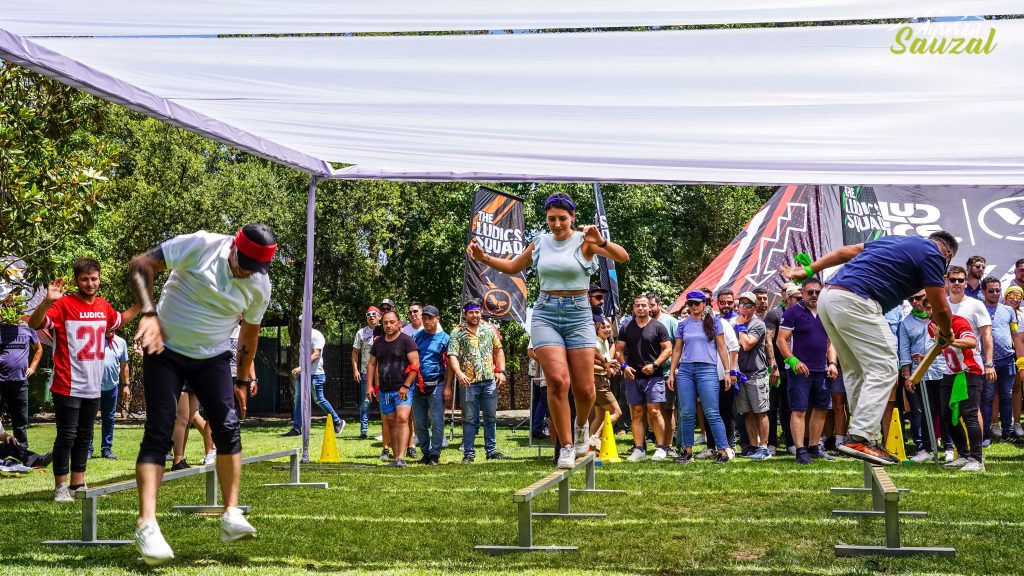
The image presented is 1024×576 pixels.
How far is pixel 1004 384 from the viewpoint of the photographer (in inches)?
525

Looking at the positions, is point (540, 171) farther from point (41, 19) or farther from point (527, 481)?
point (41, 19)

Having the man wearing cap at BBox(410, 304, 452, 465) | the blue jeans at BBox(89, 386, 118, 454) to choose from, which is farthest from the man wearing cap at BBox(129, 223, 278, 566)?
the blue jeans at BBox(89, 386, 118, 454)

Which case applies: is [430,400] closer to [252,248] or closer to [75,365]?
[75,365]

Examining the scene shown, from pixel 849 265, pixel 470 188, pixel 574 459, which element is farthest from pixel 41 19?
pixel 470 188

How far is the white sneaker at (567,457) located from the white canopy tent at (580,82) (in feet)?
8.45

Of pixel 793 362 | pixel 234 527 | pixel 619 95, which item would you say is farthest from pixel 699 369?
pixel 234 527

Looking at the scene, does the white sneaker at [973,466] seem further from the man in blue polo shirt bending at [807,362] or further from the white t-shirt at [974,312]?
the man in blue polo shirt bending at [807,362]

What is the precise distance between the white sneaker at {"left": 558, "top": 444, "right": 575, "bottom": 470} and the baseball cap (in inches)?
118

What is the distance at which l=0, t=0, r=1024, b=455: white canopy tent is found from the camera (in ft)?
20.2

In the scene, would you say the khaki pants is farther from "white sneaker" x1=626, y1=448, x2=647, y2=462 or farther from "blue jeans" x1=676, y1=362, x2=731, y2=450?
"white sneaker" x1=626, y1=448, x2=647, y2=462

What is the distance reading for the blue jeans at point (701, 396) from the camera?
1237 centimetres

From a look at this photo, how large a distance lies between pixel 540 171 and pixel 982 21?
4951 millimetres

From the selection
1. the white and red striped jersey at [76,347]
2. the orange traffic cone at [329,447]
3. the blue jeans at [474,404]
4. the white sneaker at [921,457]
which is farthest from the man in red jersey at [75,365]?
the white sneaker at [921,457]

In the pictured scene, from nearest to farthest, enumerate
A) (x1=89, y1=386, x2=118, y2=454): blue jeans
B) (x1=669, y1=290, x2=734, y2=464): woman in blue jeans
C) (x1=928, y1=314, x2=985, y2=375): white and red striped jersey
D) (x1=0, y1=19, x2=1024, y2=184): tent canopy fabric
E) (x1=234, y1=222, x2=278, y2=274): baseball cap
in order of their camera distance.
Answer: (x1=234, y1=222, x2=278, y2=274): baseball cap, (x1=0, y1=19, x2=1024, y2=184): tent canopy fabric, (x1=928, y1=314, x2=985, y2=375): white and red striped jersey, (x1=669, y1=290, x2=734, y2=464): woman in blue jeans, (x1=89, y1=386, x2=118, y2=454): blue jeans
